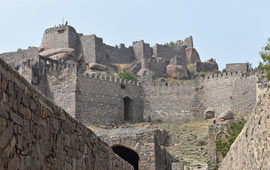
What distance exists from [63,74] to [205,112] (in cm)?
1282

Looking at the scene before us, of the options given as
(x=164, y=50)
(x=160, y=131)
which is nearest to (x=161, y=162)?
(x=160, y=131)

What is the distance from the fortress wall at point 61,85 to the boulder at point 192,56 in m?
28.3

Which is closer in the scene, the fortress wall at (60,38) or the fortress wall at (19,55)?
the fortress wall at (19,55)

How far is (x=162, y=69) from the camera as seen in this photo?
189 ft

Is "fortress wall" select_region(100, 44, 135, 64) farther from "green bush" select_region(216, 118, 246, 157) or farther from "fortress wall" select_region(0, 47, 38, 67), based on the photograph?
"green bush" select_region(216, 118, 246, 157)

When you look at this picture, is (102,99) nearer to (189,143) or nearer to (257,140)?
(189,143)

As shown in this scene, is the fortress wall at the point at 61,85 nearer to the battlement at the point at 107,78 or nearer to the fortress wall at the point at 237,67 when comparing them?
the battlement at the point at 107,78

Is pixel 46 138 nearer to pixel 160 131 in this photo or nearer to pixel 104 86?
pixel 160 131

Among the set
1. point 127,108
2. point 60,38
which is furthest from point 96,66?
point 127,108

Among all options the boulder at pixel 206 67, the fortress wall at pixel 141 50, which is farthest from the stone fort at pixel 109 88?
the boulder at pixel 206 67

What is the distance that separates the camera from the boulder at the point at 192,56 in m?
65.1

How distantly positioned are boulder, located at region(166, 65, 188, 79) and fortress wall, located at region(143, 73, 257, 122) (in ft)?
42.3

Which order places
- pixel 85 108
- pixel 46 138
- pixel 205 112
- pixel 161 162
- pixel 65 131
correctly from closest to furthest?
pixel 46 138 < pixel 65 131 < pixel 161 162 < pixel 85 108 < pixel 205 112

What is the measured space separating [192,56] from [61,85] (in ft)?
97.7
